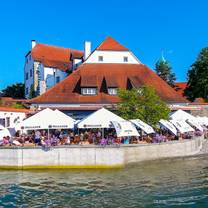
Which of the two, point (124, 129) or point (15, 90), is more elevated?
point (15, 90)

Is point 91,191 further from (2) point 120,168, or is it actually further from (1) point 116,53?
(1) point 116,53

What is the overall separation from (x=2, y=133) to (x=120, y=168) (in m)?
9.02

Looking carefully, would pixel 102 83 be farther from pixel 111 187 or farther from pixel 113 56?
pixel 111 187

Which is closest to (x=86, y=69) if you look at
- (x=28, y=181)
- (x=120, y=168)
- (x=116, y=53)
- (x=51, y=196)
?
(x=116, y=53)

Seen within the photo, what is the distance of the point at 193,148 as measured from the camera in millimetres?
34656

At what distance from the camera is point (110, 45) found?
179 feet

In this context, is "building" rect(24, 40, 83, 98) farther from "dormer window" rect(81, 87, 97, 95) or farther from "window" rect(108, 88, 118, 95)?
"window" rect(108, 88, 118, 95)

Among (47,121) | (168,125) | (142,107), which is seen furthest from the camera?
(142,107)

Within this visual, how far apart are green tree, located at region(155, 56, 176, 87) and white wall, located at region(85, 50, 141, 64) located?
2652cm

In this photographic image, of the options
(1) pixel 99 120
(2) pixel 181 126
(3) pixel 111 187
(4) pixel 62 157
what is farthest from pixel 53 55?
(3) pixel 111 187

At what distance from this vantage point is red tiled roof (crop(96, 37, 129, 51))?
5291 centimetres

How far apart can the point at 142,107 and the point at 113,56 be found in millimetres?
17867

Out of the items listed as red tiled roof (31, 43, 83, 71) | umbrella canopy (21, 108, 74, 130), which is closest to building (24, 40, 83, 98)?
red tiled roof (31, 43, 83, 71)

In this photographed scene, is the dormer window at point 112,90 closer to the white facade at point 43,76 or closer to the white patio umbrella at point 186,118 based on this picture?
the white patio umbrella at point 186,118
